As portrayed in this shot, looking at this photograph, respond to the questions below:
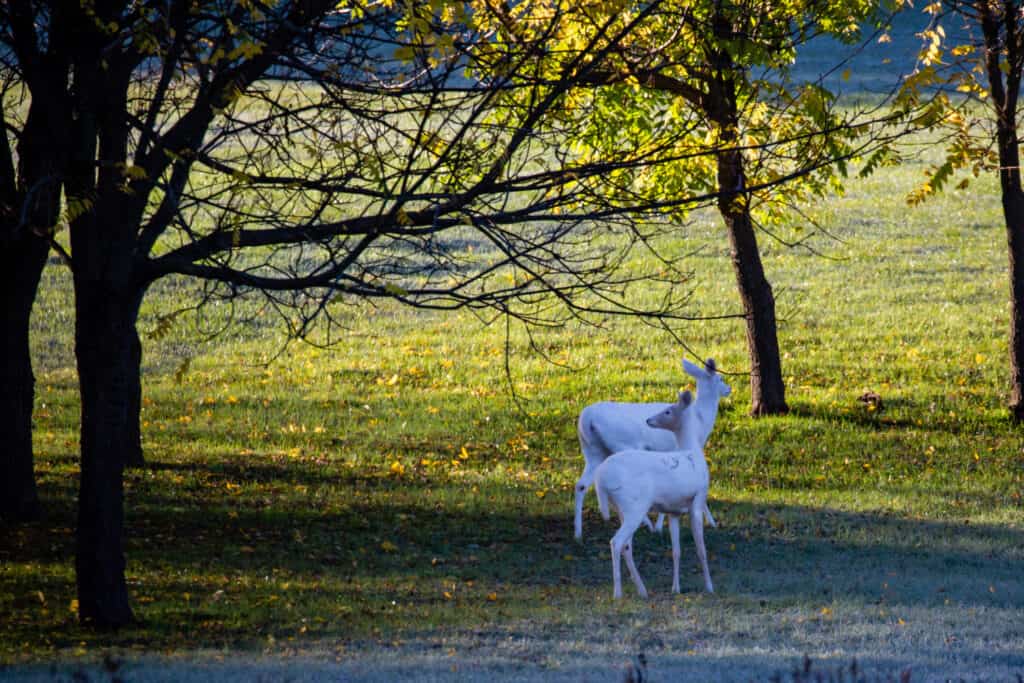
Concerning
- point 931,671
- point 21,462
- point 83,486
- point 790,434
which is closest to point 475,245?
point 790,434

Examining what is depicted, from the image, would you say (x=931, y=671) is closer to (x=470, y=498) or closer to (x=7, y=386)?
(x=470, y=498)

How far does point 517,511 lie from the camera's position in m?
13.9

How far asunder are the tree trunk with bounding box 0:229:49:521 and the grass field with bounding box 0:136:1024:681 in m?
0.42

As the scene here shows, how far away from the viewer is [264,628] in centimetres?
895

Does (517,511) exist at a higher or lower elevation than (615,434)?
lower

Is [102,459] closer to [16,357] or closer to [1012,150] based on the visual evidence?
[16,357]

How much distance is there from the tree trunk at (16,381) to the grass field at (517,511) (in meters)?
0.42

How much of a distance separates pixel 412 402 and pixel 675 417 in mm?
11134

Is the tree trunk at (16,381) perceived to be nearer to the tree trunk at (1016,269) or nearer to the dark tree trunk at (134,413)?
the dark tree trunk at (134,413)

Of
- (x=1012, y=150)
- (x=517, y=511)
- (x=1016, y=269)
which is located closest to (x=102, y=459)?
(x=517, y=511)

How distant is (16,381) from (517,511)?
5.28 meters

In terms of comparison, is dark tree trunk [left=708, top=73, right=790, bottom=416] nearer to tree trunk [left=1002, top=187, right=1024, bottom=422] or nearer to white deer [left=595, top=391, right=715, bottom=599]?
tree trunk [left=1002, top=187, right=1024, bottom=422]

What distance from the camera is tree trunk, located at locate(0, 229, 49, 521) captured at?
483 inches

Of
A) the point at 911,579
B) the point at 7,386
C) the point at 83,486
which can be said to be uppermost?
the point at 7,386
